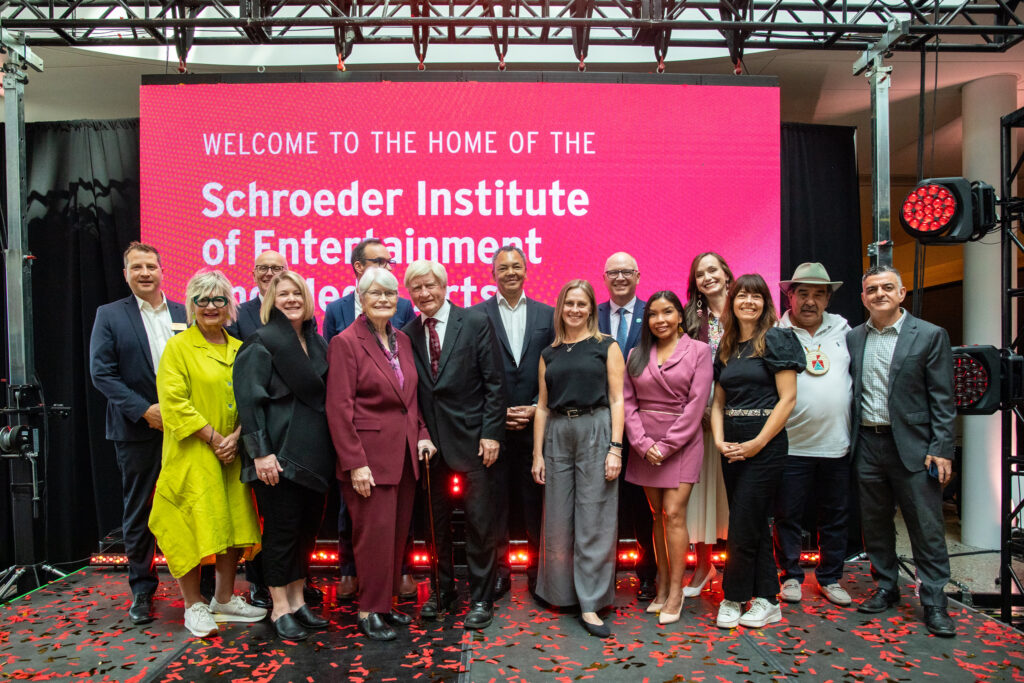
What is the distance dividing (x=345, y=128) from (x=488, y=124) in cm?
101

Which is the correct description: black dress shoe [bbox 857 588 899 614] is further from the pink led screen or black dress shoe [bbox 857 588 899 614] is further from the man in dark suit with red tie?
the pink led screen

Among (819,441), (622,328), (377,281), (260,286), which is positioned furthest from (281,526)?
(819,441)

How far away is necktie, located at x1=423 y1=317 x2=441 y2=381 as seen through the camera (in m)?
3.21

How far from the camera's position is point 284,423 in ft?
9.84

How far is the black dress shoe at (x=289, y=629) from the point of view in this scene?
10.0 ft

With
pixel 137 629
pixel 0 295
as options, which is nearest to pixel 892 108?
pixel 137 629

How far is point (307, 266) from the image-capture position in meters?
4.55

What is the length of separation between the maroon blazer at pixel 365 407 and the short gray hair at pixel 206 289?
0.56 m

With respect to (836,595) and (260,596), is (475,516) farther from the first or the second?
(836,595)

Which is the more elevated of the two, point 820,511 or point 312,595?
point 820,511

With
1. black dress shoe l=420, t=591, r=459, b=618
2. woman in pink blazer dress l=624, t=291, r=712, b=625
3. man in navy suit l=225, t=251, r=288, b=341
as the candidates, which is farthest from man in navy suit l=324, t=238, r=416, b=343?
black dress shoe l=420, t=591, r=459, b=618

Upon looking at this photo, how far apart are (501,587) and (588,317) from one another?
5.17 feet

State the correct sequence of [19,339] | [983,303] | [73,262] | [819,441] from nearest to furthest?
[819,441] < [19,339] < [73,262] < [983,303]

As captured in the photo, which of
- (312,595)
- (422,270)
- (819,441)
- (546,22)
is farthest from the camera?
(546,22)
